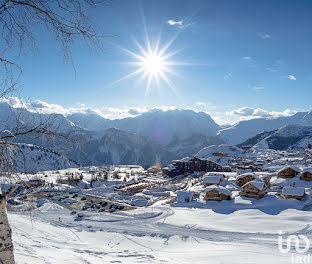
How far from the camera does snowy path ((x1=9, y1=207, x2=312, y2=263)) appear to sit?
1352 cm

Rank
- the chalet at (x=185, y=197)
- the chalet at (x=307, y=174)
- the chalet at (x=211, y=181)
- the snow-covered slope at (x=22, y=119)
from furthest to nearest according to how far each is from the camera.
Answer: the chalet at (x=211, y=181)
the chalet at (x=307, y=174)
the chalet at (x=185, y=197)
the snow-covered slope at (x=22, y=119)

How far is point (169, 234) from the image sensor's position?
23.0 meters

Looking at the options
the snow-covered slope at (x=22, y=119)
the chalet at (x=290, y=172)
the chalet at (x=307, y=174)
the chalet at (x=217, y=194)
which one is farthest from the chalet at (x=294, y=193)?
the snow-covered slope at (x=22, y=119)

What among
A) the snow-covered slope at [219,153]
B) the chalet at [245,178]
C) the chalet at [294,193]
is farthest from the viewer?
the snow-covered slope at [219,153]

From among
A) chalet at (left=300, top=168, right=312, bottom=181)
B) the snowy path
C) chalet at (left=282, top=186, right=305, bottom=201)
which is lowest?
the snowy path

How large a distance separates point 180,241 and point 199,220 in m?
8.95

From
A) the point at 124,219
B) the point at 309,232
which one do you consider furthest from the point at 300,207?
the point at 124,219

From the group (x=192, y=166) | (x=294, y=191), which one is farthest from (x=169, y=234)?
(x=192, y=166)

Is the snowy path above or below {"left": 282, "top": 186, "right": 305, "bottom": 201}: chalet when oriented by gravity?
below

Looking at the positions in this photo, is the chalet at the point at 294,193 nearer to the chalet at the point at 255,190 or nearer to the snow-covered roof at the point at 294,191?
the snow-covered roof at the point at 294,191

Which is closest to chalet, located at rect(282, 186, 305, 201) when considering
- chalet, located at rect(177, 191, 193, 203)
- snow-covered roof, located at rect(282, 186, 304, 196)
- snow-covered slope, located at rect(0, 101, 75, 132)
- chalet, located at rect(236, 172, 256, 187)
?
snow-covered roof, located at rect(282, 186, 304, 196)

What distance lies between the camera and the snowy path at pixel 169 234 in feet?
44.3

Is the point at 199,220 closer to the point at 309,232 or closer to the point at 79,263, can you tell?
the point at 309,232

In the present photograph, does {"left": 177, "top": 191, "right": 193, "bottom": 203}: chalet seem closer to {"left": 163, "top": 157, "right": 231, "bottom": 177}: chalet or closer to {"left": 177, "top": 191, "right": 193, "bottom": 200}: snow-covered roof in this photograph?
{"left": 177, "top": 191, "right": 193, "bottom": 200}: snow-covered roof
